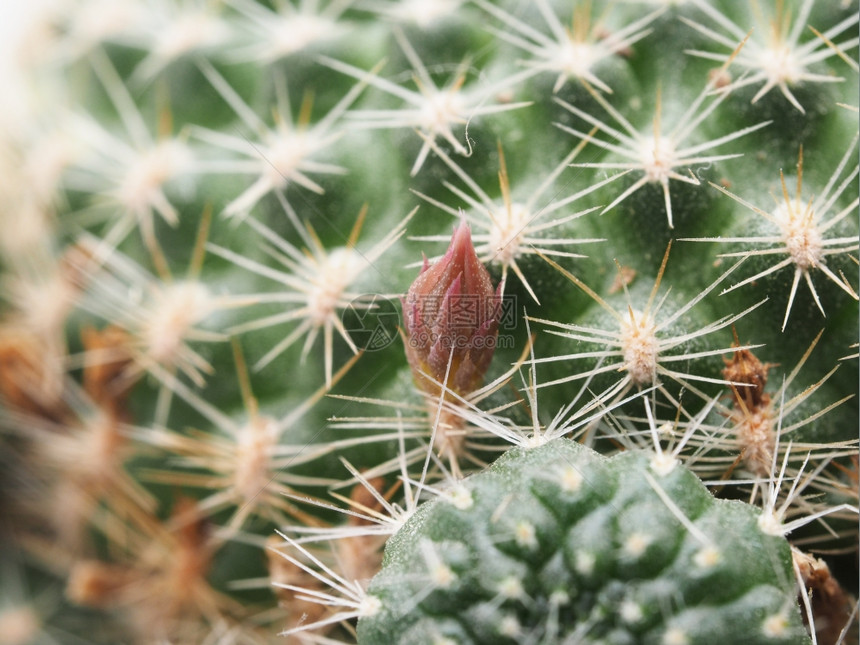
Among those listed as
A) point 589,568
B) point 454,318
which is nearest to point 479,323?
point 454,318

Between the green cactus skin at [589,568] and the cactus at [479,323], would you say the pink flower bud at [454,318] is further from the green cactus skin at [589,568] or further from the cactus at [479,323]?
the green cactus skin at [589,568]

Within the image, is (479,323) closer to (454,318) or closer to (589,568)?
(454,318)

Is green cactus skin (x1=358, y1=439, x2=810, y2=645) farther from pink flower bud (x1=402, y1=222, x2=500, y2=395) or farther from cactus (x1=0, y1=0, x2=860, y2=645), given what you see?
pink flower bud (x1=402, y1=222, x2=500, y2=395)

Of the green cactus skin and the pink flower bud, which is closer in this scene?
the green cactus skin

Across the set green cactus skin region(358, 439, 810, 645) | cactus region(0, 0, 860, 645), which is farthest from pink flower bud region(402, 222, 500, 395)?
green cactus skin region(358, 439, 810, 645)

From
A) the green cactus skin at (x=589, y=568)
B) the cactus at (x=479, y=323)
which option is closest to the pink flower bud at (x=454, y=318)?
the cactus at (x=479, y=323)

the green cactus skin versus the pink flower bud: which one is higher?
the pink flower bud
